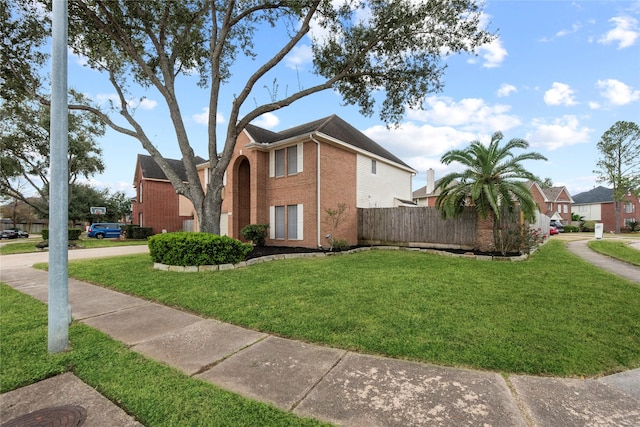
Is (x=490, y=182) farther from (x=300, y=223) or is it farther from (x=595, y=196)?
(x=595, y=196)

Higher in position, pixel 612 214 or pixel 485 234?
pixel 612 214

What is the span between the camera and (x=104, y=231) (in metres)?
28.1

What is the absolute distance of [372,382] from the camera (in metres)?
2.63

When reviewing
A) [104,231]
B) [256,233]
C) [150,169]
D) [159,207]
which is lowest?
[104,231]

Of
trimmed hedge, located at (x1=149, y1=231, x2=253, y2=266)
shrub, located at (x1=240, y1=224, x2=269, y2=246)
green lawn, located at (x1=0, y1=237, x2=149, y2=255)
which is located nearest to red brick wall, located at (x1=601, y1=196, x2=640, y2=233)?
shrub, located at (x1=240, y1=224, x2=269, y2=246)

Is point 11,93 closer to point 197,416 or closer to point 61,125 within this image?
point 61,125

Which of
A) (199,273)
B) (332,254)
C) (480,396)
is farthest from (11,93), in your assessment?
(480,396)

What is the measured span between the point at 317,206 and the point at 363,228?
361 cm

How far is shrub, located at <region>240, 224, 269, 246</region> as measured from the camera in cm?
1402

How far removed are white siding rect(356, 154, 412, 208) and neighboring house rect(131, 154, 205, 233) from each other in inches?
717

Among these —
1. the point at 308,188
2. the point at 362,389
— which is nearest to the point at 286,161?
the point at 308,188

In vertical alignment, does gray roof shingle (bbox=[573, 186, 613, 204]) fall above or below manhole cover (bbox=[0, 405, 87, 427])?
above

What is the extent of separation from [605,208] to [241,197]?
53117 mm

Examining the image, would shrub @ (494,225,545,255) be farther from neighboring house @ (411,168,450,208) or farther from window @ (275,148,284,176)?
neighboring house @ (411,168,450,208)
